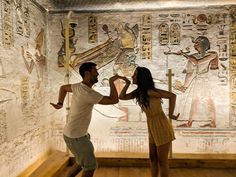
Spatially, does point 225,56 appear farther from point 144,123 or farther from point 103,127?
point 103,127

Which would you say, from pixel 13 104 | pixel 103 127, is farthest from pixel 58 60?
pixel 13 104

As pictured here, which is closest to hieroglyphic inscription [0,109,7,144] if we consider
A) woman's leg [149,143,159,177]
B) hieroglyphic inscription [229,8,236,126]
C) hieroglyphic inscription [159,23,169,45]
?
woman's leg [149,143,159,177]

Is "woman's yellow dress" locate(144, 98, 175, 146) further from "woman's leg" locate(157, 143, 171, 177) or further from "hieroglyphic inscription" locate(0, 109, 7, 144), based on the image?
"hieroglyphic inscription" locate(0, 109, 7, 144)

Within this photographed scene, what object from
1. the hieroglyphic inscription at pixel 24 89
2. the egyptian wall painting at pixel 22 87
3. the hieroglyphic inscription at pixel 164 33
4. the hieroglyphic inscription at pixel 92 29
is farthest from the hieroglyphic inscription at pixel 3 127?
the hieroglyphic inscription at pixel 164 33

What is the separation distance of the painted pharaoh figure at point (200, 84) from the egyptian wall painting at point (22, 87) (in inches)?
78.8

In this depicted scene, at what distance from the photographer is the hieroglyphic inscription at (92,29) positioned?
4.43 meters

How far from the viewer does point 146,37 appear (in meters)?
4.43

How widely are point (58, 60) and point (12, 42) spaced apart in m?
1.46

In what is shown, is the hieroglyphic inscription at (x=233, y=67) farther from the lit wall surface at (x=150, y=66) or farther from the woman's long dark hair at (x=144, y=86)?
the woman's long dark hair at (x=144, y=86)

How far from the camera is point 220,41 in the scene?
4363mm

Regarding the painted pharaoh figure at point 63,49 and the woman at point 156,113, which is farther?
the painted pharaoh figure at point 63,49

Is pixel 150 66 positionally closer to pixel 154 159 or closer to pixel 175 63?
pixel 175 63

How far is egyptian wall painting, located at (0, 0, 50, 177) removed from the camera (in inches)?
113

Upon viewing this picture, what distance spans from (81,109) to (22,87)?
106 centimetres
